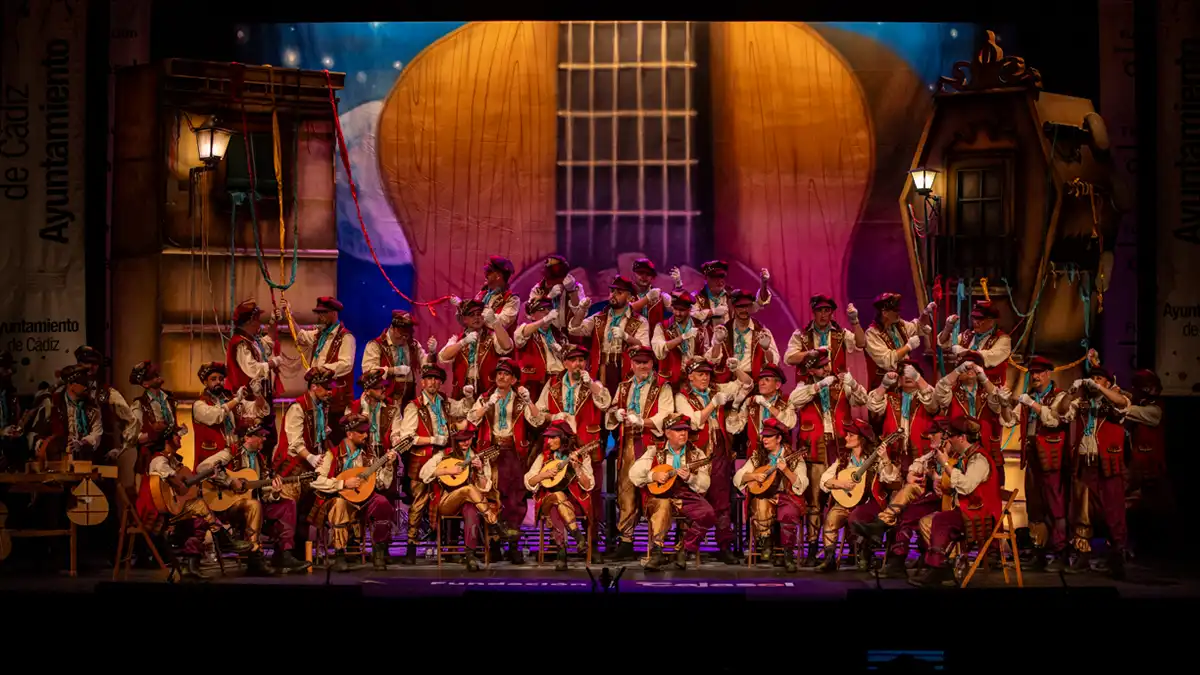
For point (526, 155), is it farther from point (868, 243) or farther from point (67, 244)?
point (67, 244)

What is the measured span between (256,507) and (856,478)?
11.7 ft

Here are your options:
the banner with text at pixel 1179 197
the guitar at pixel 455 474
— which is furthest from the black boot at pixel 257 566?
the banner with text at pixel 1179 197

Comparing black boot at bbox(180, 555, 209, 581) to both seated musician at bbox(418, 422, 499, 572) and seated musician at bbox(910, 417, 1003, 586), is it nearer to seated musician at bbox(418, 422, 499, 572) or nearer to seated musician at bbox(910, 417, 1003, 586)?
seated musician at bbox(418, 422, 499, 572)

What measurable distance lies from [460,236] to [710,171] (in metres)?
1.85

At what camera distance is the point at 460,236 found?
10.0m

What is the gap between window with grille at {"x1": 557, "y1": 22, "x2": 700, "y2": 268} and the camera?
32.7 ft

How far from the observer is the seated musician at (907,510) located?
8055 millimetres

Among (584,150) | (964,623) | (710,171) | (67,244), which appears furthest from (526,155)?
(964,623)

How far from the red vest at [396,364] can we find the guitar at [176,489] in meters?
1.21

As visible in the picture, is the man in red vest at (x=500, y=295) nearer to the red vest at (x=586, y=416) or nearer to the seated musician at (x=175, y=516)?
the red vest at (x=586, y=416)

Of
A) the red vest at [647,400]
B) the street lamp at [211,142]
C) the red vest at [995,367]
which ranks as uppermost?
the street lamp at [211,142]

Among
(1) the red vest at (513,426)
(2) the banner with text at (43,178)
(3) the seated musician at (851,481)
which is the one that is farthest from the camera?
(2) the banner with text at (43,178)

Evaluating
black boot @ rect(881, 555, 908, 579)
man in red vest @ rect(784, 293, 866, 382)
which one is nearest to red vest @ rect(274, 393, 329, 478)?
man in red vest @ rect(784, 293, 866, 382)

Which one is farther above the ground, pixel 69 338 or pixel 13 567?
pixel 69 338
